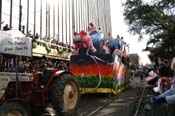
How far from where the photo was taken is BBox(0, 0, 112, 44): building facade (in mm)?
34997

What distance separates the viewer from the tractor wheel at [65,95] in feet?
39.9

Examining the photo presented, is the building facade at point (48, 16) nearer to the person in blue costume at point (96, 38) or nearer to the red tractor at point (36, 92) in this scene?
the person in blue costume at point (96, 38)

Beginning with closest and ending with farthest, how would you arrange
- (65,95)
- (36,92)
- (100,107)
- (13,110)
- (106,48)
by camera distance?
(13,110), (36,92), (65,95), (100,107), (106,48)

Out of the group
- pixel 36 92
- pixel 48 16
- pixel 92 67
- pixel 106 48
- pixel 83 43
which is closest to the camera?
pixel 36 92

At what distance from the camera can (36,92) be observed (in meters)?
12.0

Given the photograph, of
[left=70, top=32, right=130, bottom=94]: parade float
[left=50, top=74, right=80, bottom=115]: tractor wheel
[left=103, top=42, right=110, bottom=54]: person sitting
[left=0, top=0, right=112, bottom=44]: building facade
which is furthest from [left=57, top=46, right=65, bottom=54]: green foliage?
[left=50, top=74, right=80, bottom=115]: tractor wheel

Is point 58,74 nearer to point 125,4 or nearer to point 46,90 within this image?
point 46,90

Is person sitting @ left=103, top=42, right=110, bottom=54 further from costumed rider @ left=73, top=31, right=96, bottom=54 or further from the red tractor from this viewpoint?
the red tractor

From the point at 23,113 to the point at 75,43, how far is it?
986 cm

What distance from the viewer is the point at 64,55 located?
125 feet

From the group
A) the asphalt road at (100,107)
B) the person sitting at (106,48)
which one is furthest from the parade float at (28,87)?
the person sitting at (106,48)

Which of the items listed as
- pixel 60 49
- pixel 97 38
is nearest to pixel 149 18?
pixel 60 49

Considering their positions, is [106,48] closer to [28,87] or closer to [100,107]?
[100,107]

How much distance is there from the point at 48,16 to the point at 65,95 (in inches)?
1377
